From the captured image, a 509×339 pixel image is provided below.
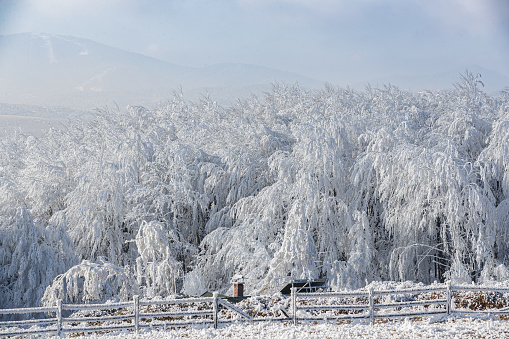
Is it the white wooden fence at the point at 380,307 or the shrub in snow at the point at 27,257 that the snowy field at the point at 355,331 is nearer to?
the white wooden fence at the point at 380,307

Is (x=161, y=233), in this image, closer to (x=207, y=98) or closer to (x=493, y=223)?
(x=493, y=223)

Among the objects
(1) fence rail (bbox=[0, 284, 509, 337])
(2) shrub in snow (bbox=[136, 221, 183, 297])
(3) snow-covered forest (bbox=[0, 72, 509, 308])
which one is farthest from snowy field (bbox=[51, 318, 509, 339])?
(2) shrub in snow (bbox=[136, 221, 183, 297])

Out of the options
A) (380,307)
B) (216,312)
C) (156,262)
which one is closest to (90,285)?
(156,262)

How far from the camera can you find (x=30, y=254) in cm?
1764

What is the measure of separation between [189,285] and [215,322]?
8309 millimetres

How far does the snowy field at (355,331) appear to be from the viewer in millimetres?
9812

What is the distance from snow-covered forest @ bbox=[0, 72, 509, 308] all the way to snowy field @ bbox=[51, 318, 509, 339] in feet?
21.2

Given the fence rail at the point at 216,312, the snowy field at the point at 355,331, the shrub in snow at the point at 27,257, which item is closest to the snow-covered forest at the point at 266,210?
the shrub in snow at the point at 27,257

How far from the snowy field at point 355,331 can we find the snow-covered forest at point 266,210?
6.47m

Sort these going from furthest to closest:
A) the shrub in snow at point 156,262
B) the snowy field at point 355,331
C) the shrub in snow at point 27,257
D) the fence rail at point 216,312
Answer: the shrub in snow at point 156,262
the shrub in snow at point 27,257
the fence rail at point 216,312
the snowy field at point 355,331

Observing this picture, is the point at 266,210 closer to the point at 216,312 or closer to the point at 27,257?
the point at 216,312

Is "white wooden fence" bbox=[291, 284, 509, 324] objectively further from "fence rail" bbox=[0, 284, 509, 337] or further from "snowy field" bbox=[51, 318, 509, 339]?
"snowy field" bbox=[51, 318, 509, 339]

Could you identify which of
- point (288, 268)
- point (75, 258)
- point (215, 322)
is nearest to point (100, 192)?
point (75, 258)

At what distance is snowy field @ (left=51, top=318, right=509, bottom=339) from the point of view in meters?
9.81
